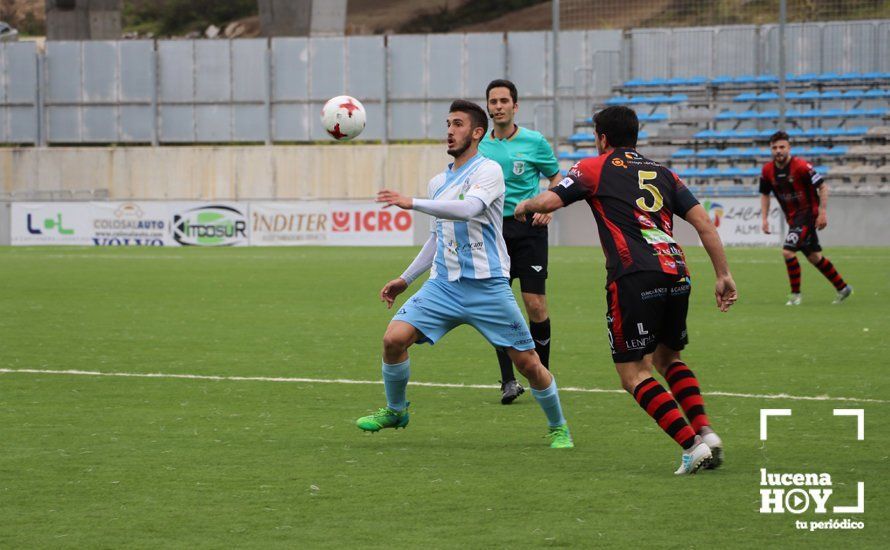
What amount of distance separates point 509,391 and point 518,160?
162 centimetres

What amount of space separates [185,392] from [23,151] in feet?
121

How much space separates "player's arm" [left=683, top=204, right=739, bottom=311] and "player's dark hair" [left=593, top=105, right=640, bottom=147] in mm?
484

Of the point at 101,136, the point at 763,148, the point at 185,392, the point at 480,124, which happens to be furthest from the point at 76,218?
the point at 480,124

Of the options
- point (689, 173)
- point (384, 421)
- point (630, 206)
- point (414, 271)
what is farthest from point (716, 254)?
point (689, 173)

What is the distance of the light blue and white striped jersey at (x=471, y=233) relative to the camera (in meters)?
7.73

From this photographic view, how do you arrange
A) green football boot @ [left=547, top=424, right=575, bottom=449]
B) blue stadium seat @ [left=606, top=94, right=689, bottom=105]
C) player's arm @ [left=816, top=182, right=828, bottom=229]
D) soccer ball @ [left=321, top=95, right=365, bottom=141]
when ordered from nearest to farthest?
1. green football boot @ [left=547, top=424, right=575, bottom=449]
2. soccer ball @ [left=321, top=95, right=365, bottom=141]
3. player's arm @ [left=816, top=182, right=828, bottom=229]
4. blue stadium seat @ [left=606, top=94, right=689, bottom=105]

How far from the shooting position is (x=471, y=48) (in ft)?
137

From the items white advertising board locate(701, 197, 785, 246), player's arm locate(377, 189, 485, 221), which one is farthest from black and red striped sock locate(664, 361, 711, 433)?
white advertising board locate(701, 197, 785, 246)

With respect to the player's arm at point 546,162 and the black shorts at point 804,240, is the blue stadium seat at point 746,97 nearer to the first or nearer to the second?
the black shorts at point 804,240

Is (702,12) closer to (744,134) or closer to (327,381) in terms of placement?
(744,134)

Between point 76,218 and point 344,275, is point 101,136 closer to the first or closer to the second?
point 76,218

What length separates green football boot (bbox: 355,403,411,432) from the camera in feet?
25.9

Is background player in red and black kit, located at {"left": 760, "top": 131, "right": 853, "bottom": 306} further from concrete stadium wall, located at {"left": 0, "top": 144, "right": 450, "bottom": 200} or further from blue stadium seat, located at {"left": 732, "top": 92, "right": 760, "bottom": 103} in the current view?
concrete stadium wall, located at {"left": 0, "top": 144, "right": 450, "bottom": 200}

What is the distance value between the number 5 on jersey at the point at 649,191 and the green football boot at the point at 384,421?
200 centimetres
